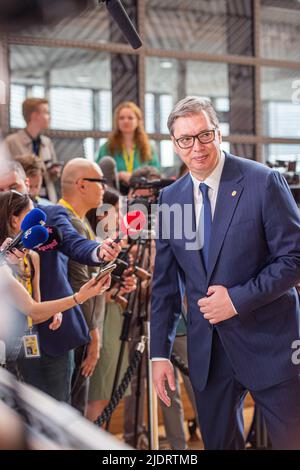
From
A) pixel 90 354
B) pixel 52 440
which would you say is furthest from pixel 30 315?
pixel 52 440

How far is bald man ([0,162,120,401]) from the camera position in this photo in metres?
2.49

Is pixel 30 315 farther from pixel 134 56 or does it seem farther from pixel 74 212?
pixel 134 56

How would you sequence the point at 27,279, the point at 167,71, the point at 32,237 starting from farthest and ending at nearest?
the point at 167,71
the point at 27,279
the point at 32,237

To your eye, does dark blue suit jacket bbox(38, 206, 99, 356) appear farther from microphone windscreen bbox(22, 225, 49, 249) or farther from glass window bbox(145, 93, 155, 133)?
glass window bbox(145, 93, 155, 133)

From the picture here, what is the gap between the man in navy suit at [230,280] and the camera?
77.5 inches

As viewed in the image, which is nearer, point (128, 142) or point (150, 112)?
point (128, 142)

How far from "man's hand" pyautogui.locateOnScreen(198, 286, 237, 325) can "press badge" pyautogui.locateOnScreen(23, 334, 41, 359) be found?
2.04ft

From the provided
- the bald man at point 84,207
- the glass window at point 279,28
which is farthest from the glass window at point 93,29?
the bald man at point 84,207

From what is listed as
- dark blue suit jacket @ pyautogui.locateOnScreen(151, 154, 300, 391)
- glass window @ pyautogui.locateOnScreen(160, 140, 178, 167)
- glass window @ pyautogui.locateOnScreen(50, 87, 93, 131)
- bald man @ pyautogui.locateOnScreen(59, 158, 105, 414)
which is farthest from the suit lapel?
glass window @ pyautogui.locateOnScreen(160, 140, 178, 167)

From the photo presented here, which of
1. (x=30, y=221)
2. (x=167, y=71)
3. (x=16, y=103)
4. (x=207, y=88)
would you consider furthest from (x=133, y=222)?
(x=207, y=88)

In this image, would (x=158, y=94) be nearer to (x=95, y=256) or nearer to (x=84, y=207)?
(x=84, y=207)

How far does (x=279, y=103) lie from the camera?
6082 mm

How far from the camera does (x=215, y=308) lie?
6.49 ft

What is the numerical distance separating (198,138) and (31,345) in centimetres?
86
